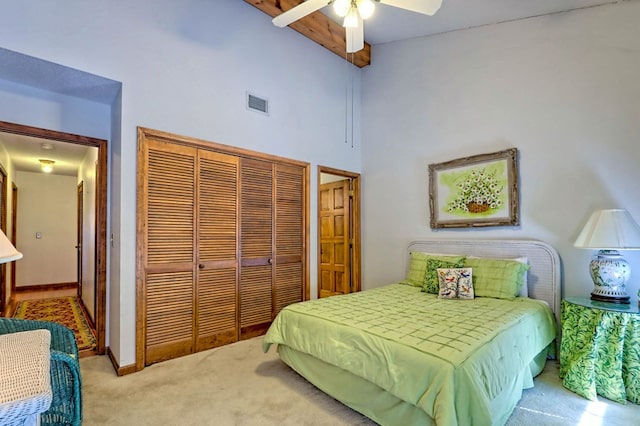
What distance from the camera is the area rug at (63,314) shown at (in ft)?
12.3

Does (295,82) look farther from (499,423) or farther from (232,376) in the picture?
(499,423)

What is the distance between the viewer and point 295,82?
419cm

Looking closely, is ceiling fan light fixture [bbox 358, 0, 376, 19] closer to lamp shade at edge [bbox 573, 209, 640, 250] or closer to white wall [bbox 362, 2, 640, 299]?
white wall [bbox 362, 2, 640, 299]

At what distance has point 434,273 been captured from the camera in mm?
3496

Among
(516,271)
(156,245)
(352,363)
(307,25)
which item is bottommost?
(352,363)

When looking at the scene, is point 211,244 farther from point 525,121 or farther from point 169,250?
point 525,121

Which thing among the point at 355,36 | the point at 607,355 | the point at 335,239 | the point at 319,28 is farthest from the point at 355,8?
the point at 335,239

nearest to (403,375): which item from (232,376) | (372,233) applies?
(232,376)

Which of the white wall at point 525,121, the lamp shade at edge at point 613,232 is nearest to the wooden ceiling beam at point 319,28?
the white wall at point 525,121

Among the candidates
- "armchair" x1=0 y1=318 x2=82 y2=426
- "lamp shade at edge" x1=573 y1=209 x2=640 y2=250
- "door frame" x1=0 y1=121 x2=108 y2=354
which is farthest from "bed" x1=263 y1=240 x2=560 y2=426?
"door frame" x1=0 y1=121 x2=108 y2=354

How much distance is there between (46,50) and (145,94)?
0.71 m

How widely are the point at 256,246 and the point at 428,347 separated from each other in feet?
7.77

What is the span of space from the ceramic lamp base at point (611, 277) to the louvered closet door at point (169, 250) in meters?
3.61

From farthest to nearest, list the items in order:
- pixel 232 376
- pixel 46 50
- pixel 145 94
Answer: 1. pixel 145 94
2. pixel 232 376
3. pixel 46 50
